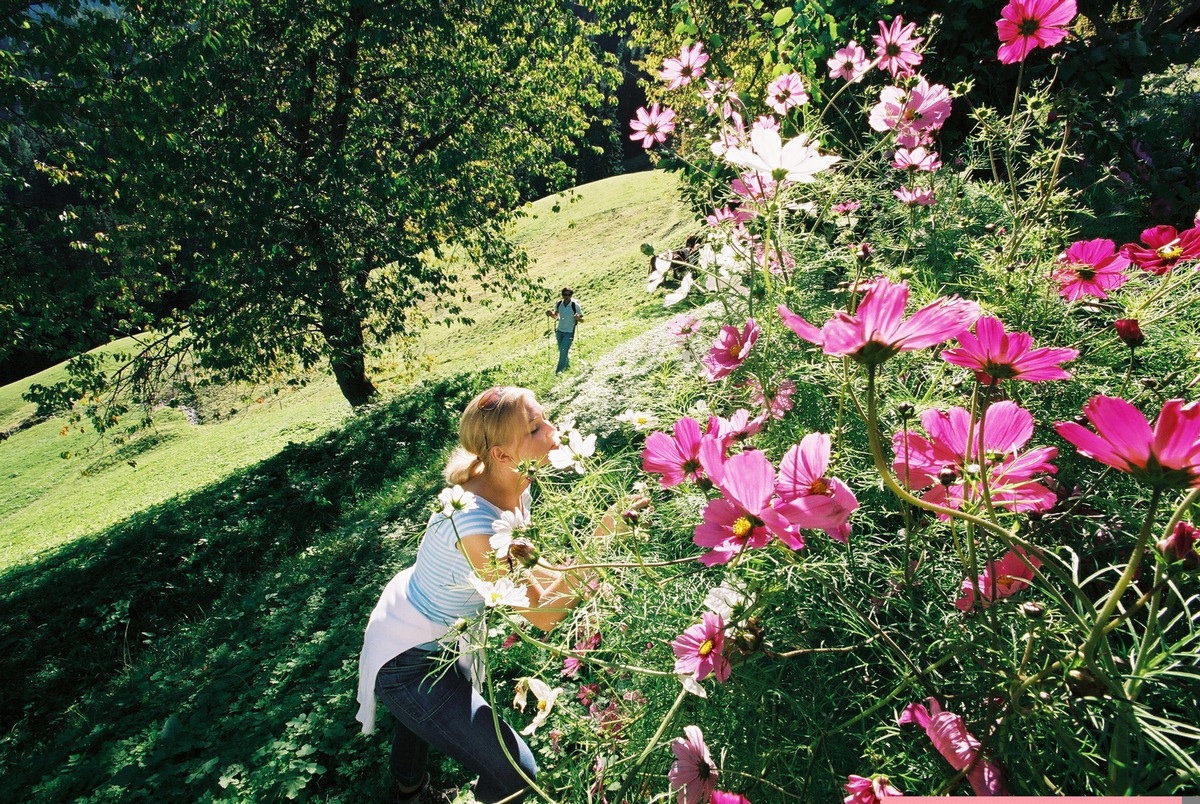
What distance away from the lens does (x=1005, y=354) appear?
68cm

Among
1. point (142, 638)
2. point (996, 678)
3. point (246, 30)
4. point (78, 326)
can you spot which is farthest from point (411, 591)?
point (246, 30)

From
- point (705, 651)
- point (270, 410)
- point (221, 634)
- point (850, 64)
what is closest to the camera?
point (705, 651)

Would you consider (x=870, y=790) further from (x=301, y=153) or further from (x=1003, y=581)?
(x=301, y=153)

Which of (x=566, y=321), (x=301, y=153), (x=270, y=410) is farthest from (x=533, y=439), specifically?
(x=270, y=410)

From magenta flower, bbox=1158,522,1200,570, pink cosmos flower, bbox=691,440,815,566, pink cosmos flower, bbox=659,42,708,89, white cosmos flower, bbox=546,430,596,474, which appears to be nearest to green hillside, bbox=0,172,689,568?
pink cosmos flower, bbox=659,42,708,89

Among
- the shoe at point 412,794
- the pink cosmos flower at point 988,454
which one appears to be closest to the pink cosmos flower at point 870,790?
the pink cosmos flower at point 988,454

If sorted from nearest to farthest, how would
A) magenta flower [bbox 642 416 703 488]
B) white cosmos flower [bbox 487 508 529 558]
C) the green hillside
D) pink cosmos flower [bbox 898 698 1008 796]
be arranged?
1. pink cosmos flower [bbox 898 698 1008 796]
2. magenta flower [bbox 642 416 703 488]
3. white cosmos flower [bbox 487 508 529 558]
4. the green hillside

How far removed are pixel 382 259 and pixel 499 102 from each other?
2.43 metres

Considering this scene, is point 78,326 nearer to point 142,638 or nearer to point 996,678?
point 142,638

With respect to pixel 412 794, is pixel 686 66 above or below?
above

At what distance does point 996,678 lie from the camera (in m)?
0.82

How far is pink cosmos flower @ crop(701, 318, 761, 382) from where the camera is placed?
109 cm

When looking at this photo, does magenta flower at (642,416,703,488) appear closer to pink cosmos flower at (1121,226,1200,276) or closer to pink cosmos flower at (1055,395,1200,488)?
pink cosmos flower at (1055,395,1200,488)

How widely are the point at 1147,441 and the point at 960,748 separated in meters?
0.40
